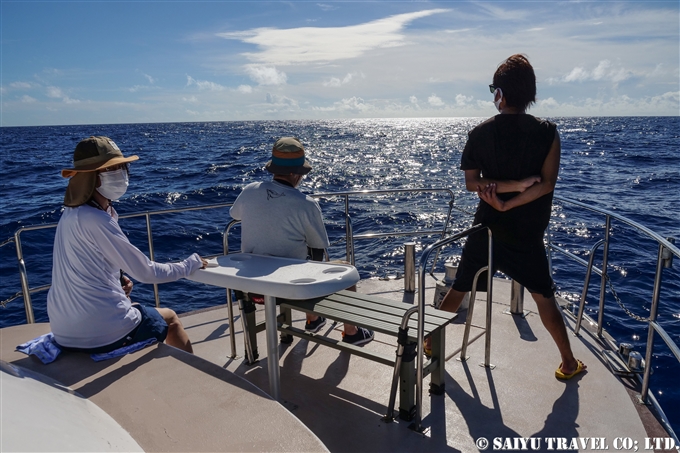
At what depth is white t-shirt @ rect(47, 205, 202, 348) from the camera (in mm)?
2576

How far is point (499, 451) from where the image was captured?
9.04ft

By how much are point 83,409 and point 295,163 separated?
1.87 m

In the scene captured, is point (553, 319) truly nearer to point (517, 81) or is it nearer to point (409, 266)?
point (517, 81)

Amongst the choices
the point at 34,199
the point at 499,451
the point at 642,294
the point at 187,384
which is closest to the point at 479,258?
the point at 499,451

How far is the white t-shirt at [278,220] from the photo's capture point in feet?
10.7

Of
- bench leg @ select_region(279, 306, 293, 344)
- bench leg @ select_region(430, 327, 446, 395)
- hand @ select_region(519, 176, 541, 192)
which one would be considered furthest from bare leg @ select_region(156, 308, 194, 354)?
hand @ select_region(519, 176, 541, 192)

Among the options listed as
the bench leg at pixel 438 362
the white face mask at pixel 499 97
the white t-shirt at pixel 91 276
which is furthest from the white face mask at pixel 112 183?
the white face mask at pixel 499 97

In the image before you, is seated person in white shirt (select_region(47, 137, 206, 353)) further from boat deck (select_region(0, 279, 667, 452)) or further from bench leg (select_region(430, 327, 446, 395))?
bench leg (select_region(430, 327, 446, 395))

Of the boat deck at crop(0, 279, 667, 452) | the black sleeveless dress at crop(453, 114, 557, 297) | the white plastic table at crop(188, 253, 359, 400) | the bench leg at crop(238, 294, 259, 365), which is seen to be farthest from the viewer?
the bench leg at crop(238, 294, 259, 365)

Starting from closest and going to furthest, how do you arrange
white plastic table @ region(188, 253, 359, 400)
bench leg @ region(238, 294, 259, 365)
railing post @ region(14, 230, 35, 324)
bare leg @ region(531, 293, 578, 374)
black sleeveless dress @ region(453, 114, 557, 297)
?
white plastic table @ region(188, 253, 359, 400), black sleeveless dress @ region(453, 114, 557, 297), bare leg @ region(531, 293, 578, 374), bench leg @ region(238, 294, 259, 365), railing post @ region(14, 230, 35, 324)

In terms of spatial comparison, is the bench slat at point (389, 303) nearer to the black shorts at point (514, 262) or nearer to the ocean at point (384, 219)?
the black shorts at point (514, 262)

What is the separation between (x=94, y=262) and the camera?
2.62 meters

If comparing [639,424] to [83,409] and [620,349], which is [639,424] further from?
[83,409]

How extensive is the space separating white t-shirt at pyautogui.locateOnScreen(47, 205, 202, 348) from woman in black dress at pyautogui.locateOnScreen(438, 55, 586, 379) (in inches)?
74.3
